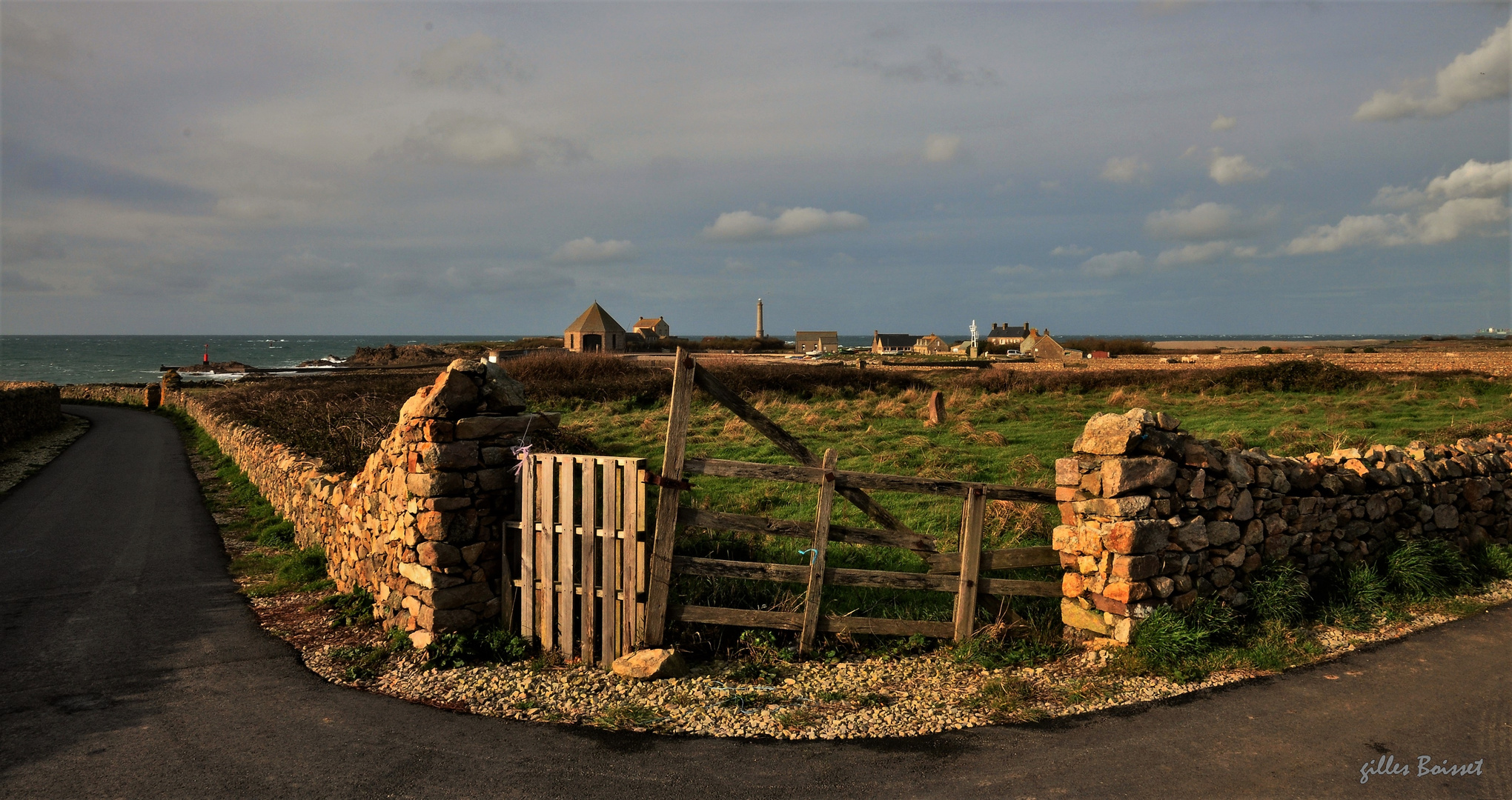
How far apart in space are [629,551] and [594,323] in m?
58.9

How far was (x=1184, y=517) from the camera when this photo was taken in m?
7.02

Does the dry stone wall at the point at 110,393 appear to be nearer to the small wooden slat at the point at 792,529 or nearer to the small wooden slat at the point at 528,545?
the small wooden slat at the point at 528,545

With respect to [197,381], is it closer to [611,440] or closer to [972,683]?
[611,440]

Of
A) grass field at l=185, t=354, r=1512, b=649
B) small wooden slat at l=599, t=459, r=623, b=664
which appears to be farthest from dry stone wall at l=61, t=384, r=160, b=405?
small wooden slat at l=599, t=459, r=623, b=664

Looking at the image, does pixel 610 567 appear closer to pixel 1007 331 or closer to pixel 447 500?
pixel 447 500

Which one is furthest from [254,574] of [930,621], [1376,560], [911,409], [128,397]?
[128,397]

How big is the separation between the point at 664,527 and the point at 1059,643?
3852mm

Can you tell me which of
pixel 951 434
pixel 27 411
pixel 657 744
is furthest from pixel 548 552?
pixel 27 411

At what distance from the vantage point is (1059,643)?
278 inches

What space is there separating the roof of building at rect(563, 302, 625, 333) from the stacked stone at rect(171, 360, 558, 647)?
56.3 metres

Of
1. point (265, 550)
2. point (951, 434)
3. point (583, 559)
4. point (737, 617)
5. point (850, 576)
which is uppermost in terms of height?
point (951, 434)

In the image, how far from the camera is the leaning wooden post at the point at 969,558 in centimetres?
690

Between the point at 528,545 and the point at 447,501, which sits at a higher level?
the point at 447,501

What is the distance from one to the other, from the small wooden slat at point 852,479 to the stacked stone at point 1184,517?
0.66 m
